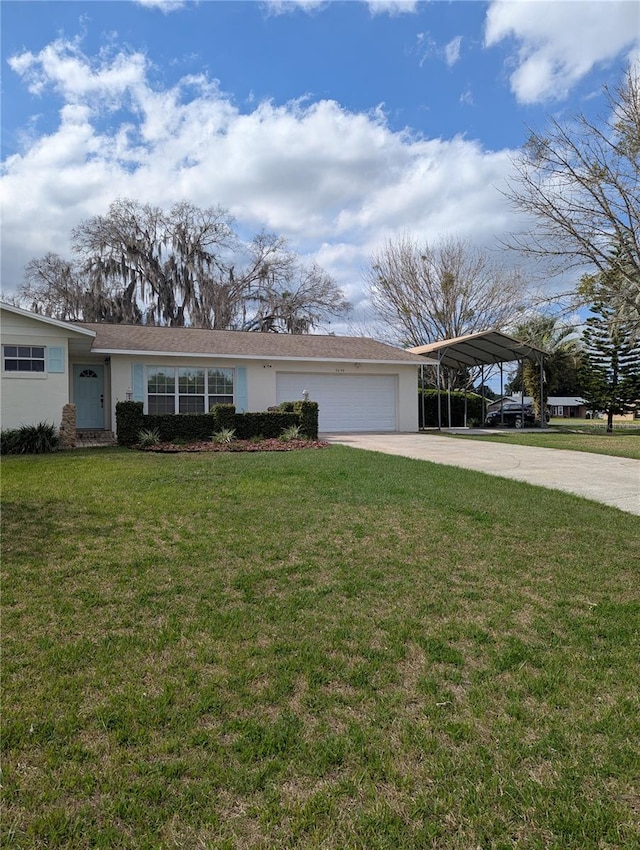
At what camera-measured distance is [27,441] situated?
39.2 ft

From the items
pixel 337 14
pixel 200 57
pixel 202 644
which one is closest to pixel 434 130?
pixel 337 14

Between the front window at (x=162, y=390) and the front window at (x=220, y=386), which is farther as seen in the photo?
the front window at (x=220, y=386)

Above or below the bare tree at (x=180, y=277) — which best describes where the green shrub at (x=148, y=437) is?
below

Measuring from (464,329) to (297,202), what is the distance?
12015 millimetres

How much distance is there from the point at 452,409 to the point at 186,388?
12775 mm

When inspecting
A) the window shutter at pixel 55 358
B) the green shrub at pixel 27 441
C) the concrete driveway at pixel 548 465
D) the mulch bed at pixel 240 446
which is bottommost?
the concrete driveway at pixel 548 465

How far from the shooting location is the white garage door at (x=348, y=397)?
1831cm

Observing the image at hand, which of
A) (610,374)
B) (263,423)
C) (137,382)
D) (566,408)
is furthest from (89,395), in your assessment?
(566,408)

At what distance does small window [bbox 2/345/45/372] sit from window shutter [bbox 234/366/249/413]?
589 cm

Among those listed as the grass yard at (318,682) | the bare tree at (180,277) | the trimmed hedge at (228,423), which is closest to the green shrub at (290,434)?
the trimmed hedge at (228,423)

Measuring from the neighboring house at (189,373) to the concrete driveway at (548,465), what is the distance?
473cm

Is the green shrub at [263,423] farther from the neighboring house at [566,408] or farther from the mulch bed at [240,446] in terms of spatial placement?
the neighboring house at [566,408]

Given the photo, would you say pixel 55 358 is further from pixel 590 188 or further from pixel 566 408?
pixel 566 408

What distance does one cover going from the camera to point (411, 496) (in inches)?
265
